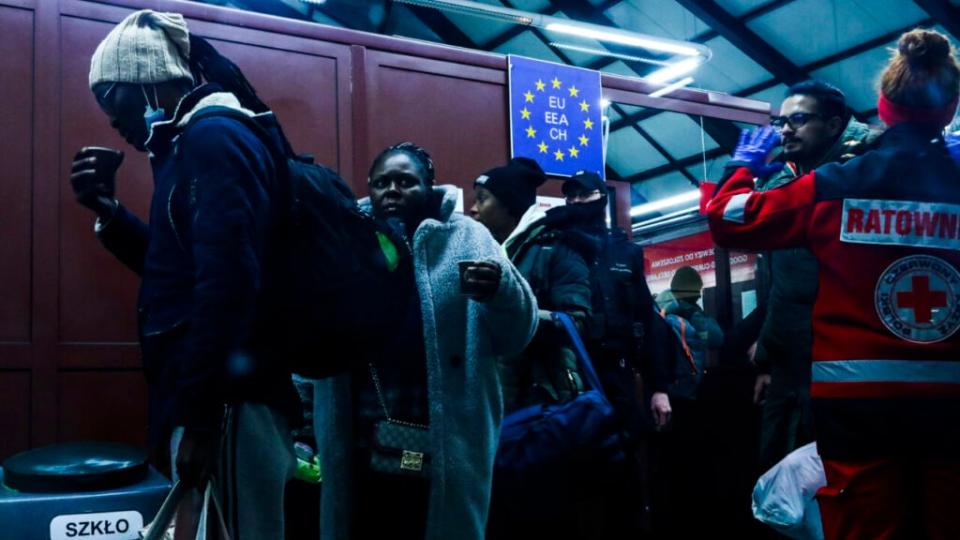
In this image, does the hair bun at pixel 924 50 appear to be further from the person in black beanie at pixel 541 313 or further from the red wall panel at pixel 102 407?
the red wall panel at pixel 102 407

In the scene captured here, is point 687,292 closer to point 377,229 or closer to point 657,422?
point 657,422

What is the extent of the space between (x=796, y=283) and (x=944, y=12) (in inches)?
352

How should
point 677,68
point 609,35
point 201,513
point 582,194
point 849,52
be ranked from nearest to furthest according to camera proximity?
point 201,513 < point 582,194 < point 609,35 < point 677,68 < point 849,52

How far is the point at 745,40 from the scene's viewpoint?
40.3 ft

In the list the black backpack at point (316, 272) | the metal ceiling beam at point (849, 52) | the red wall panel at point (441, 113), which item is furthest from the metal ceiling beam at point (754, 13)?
the black backpack at point (316, 272)

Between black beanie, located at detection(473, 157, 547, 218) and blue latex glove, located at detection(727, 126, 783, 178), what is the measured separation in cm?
114

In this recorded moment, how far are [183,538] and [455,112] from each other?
10.9 ft

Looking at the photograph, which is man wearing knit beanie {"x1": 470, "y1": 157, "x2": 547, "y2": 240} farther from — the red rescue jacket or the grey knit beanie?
the grey knit beanie

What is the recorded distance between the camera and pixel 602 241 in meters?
4.08

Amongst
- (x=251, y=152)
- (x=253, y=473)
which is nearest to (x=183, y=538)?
(x=253, y=473)

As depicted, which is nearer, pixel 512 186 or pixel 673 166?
pixel 512 186

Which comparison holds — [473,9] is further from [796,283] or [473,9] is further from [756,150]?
[756,150]

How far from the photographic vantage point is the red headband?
2424mm

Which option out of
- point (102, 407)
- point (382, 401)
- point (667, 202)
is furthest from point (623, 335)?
point (667, 202)
